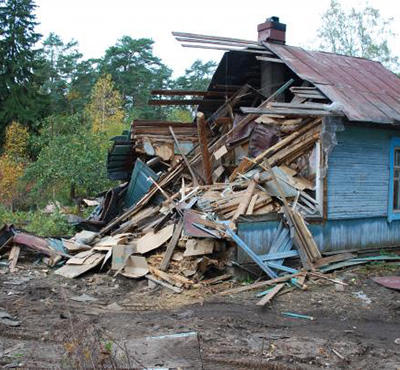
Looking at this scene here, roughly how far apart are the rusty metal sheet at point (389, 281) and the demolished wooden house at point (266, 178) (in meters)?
0.91

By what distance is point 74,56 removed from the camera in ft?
156

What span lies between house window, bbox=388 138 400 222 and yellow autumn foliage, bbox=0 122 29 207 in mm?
19269

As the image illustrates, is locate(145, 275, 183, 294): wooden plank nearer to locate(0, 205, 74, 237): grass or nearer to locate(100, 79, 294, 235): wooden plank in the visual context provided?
locate(100, 79, 294, 235): wooden plank

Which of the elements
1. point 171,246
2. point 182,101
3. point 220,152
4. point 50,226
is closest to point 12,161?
point 50,226

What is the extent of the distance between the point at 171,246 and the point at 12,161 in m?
21.4

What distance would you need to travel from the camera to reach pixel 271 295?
7695 millimetres

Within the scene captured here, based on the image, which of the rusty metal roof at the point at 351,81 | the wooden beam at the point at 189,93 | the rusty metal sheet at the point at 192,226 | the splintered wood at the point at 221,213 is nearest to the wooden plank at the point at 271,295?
the splintered wood at the point at 221,213

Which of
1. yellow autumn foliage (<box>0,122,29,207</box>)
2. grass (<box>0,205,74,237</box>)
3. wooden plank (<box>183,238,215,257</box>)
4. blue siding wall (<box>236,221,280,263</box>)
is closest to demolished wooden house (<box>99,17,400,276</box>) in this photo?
blue siding wall (<box>236,221,280,263</box>)

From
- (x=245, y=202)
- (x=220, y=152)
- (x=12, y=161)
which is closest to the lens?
(x=245, y=202)

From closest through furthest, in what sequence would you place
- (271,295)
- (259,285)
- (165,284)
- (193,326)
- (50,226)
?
(193,326) < (271,295) < (259,285) < (165,284) < (50,226)

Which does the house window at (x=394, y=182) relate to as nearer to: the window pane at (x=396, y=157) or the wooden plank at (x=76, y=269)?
the window pane at (x=396, y=157)

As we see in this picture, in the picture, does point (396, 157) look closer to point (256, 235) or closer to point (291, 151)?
point (291, 151)

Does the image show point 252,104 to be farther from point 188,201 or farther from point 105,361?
point 105,361

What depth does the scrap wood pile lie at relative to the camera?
28.3 feet
